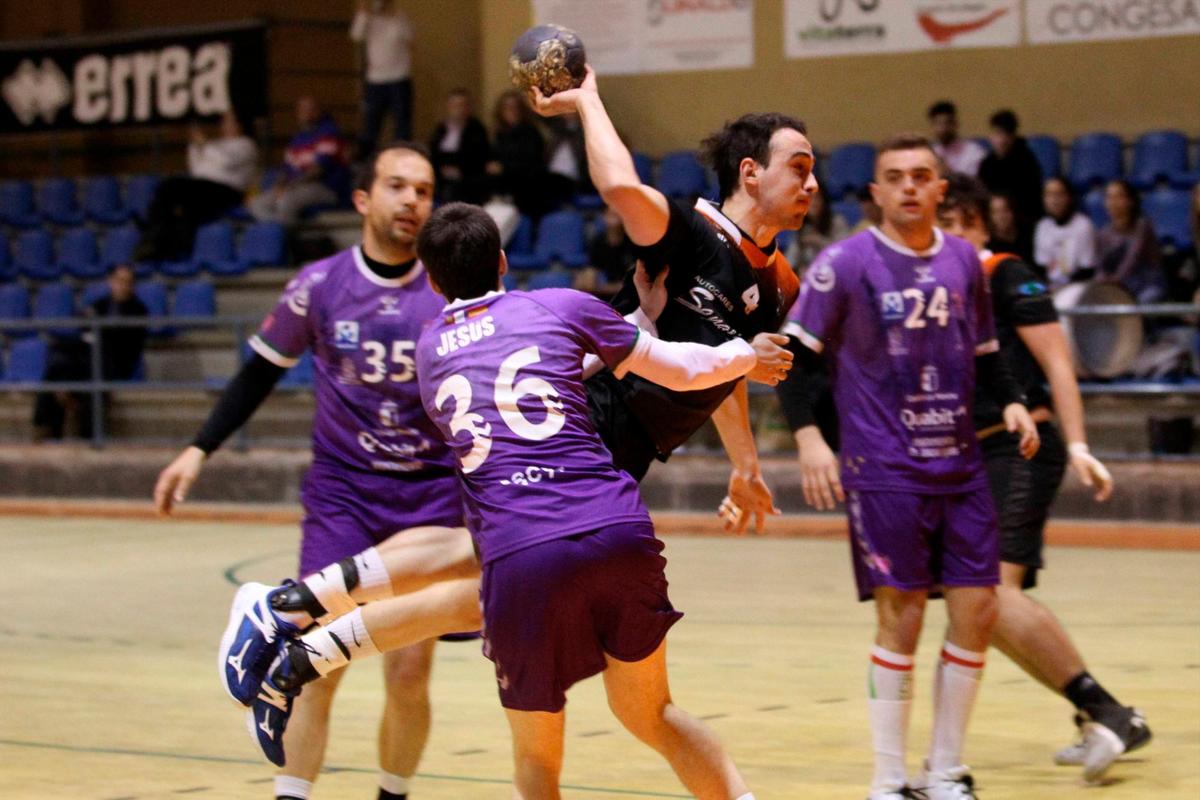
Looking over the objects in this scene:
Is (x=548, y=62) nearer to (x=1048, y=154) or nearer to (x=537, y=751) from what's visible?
(x=537, y=751)

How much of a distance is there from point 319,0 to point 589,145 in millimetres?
18619

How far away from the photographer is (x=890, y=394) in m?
5.51

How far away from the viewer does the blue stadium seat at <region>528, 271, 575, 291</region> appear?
14.3m

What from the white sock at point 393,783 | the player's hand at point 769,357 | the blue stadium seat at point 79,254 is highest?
the blue stadium seat at point 79,254

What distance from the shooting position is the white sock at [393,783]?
5.38m

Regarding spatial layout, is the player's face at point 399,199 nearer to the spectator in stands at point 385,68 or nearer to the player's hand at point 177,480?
the player's hand at point 177,480

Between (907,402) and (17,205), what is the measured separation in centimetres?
1695

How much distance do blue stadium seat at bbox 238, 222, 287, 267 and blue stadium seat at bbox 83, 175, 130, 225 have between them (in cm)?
231

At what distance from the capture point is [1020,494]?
625 centimetres

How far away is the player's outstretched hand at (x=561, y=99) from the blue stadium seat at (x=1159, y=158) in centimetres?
1112

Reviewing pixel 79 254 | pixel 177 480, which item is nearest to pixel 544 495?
pixel 177 480

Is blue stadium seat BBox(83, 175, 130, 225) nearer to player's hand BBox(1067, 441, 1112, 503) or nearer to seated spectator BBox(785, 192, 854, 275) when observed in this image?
seated spectator BBox(785, 192, 854, 275)

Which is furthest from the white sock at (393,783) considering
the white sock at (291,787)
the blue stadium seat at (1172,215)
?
the blue stadium seat at (1172,215)

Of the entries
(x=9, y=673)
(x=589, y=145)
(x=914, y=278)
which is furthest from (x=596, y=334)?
(x=9, y=673)
